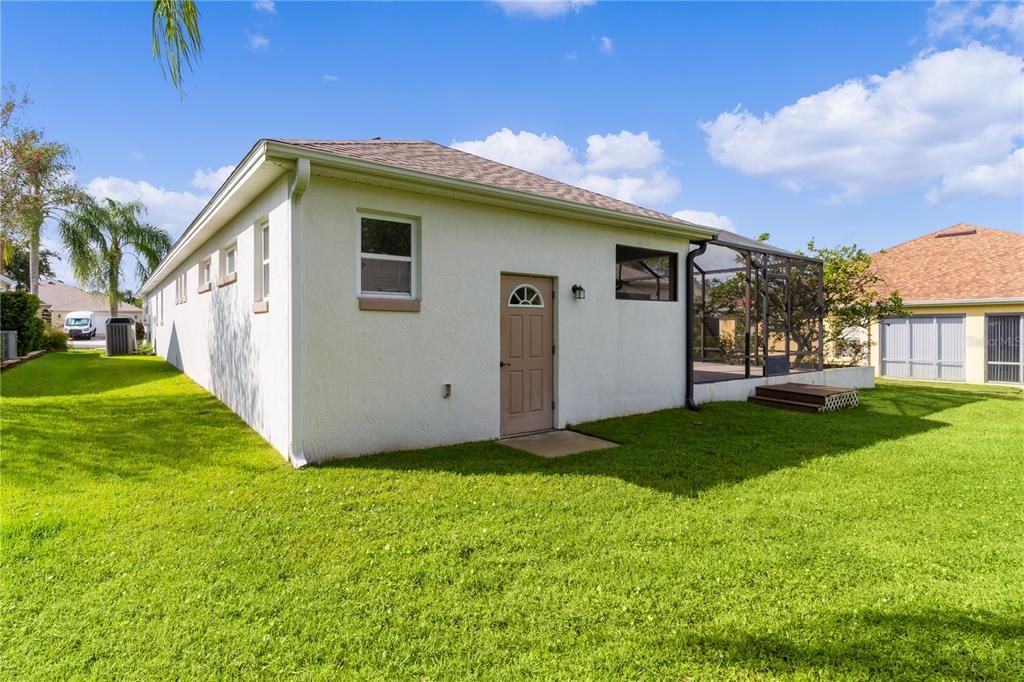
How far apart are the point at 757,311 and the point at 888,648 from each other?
10872 mm

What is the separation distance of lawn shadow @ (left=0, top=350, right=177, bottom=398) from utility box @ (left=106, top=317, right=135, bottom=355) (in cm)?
364

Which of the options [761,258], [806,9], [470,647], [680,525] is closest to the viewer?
[470,647]

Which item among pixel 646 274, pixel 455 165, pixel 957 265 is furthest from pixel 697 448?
pixel 957 265

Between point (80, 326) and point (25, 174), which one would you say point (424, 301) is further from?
point (80, 326)

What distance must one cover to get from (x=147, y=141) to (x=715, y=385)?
11421mm

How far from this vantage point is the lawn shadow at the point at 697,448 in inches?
209

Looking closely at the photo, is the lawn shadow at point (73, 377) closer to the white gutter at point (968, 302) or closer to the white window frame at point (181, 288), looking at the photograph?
the white window frame at point (181, 288)

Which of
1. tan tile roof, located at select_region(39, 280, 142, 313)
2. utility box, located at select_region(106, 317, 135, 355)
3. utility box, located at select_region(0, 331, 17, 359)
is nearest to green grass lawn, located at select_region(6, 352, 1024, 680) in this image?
utility box, located at select_region(0, 331, 17, 359)

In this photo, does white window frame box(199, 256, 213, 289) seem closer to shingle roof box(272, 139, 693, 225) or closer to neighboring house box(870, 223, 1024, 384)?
shingle roof box(272, 139, 693, 225)

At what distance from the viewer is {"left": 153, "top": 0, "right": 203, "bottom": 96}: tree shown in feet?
9.04

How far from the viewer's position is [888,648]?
246cm

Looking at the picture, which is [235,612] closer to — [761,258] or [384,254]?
[384,254]

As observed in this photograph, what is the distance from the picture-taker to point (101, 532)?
3.67 m

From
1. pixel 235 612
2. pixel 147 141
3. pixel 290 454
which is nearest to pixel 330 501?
pixel 290 454
